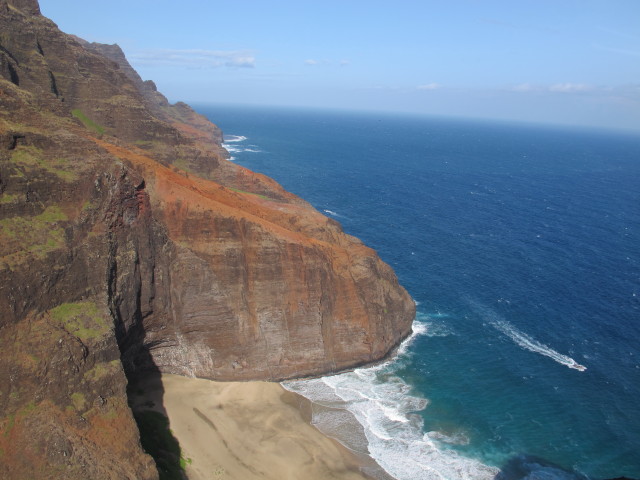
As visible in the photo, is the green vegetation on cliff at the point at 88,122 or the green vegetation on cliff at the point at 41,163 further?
the green vegetation on cliff at the point at 88,122

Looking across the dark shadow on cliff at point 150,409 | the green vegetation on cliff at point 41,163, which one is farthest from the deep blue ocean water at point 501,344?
the green vegetation on cliff at point 41,163

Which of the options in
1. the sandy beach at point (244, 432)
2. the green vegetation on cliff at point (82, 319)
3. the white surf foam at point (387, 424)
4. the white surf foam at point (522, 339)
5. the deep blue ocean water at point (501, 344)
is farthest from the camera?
the white surf foam at point (522, 339)

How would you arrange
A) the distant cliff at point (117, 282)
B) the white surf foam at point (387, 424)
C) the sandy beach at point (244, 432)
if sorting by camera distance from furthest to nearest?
the white surf foam at point (387, 424) < the sandy beach at point (244, 432) < the distant cliff at point (117, 282)

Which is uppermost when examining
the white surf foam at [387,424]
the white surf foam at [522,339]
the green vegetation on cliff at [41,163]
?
the green vegetation on cliff at [41,163]

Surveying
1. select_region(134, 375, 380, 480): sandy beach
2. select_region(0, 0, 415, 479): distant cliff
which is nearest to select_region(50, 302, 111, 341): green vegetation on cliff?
select_region(0, 0, 415, 479): distant cliff

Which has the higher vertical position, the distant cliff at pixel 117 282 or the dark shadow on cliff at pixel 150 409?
the distant cliff at pixel 117 282

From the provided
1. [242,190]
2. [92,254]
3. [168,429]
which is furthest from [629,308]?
[92,254]

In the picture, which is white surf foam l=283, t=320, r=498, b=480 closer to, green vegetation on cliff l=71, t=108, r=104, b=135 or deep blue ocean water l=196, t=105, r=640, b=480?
deep blue ocean water l=196, t=105, r=640, b=480

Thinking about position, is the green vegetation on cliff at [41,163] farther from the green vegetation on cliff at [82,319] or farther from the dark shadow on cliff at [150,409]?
the dark shadow on cliff at [150,409]
